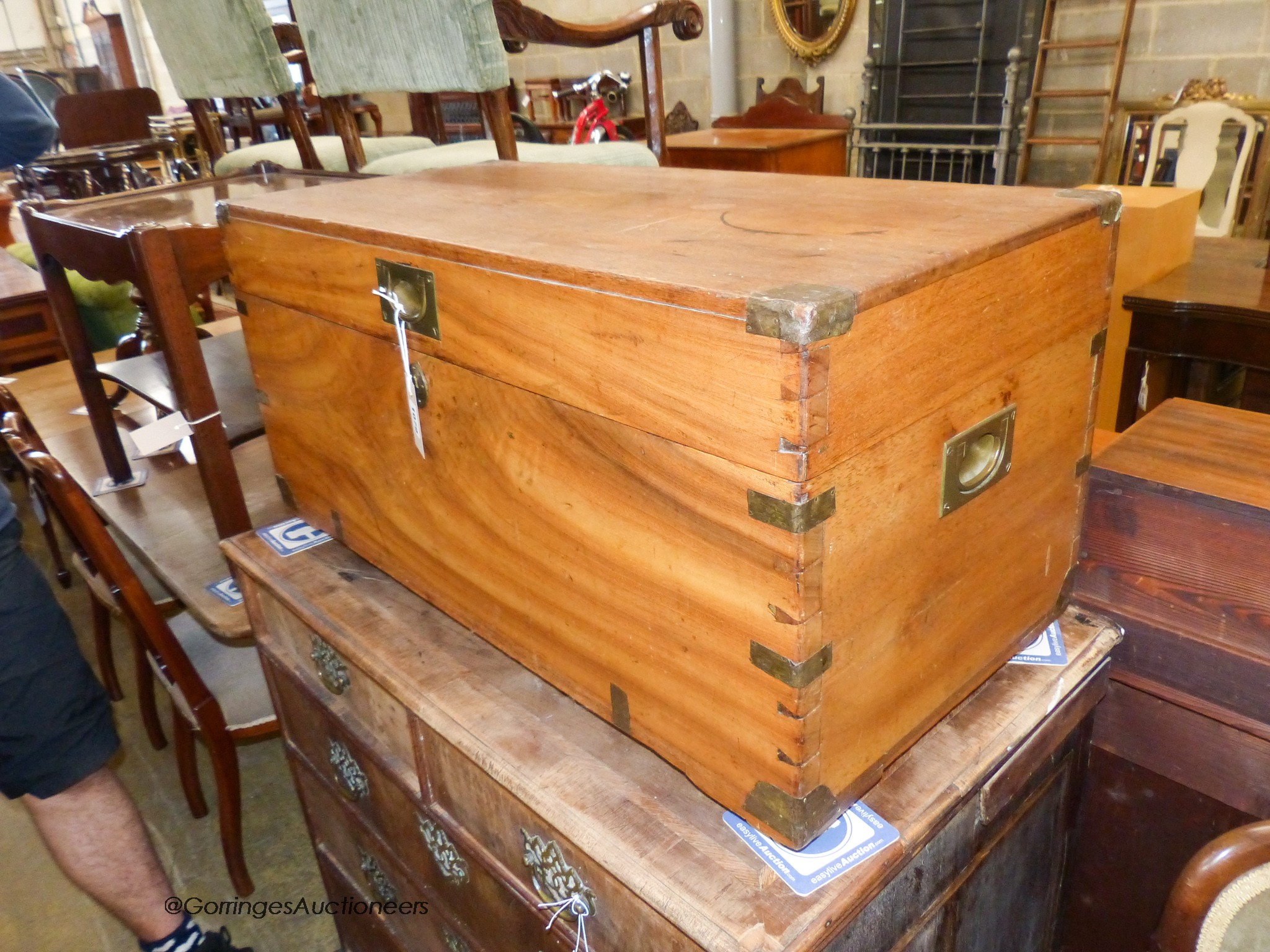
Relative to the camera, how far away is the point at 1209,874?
→ 23.0 inches

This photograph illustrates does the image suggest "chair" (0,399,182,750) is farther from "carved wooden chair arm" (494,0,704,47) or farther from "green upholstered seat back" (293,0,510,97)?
"carved wooden chair arm" (494,0,704,47)

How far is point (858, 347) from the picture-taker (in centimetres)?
48

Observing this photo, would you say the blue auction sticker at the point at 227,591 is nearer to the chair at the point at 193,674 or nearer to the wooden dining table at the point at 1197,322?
the chair at the point at 193,674

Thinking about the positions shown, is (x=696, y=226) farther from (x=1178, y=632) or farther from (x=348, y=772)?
(x=348, y=772)

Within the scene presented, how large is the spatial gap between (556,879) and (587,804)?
0.10m

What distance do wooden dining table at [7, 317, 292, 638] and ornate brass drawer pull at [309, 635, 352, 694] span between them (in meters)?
0.24

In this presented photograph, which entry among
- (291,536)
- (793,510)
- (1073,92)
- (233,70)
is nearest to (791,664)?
(793,510)

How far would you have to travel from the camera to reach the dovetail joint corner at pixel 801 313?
0.44 m

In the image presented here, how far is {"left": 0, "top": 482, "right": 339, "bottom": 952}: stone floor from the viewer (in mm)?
1511

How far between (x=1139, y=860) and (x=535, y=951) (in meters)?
0.64

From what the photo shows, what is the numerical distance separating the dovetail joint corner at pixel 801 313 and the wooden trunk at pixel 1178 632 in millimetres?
483

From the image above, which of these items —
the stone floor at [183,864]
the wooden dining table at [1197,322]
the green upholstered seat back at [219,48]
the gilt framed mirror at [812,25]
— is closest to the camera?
the stone floor at [183,864]

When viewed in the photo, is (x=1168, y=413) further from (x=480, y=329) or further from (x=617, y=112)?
(x=617, y=112)

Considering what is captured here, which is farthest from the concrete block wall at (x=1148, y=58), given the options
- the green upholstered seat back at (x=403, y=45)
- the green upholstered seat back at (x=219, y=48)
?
the green upholstered seat back at (x=219, y=48)
